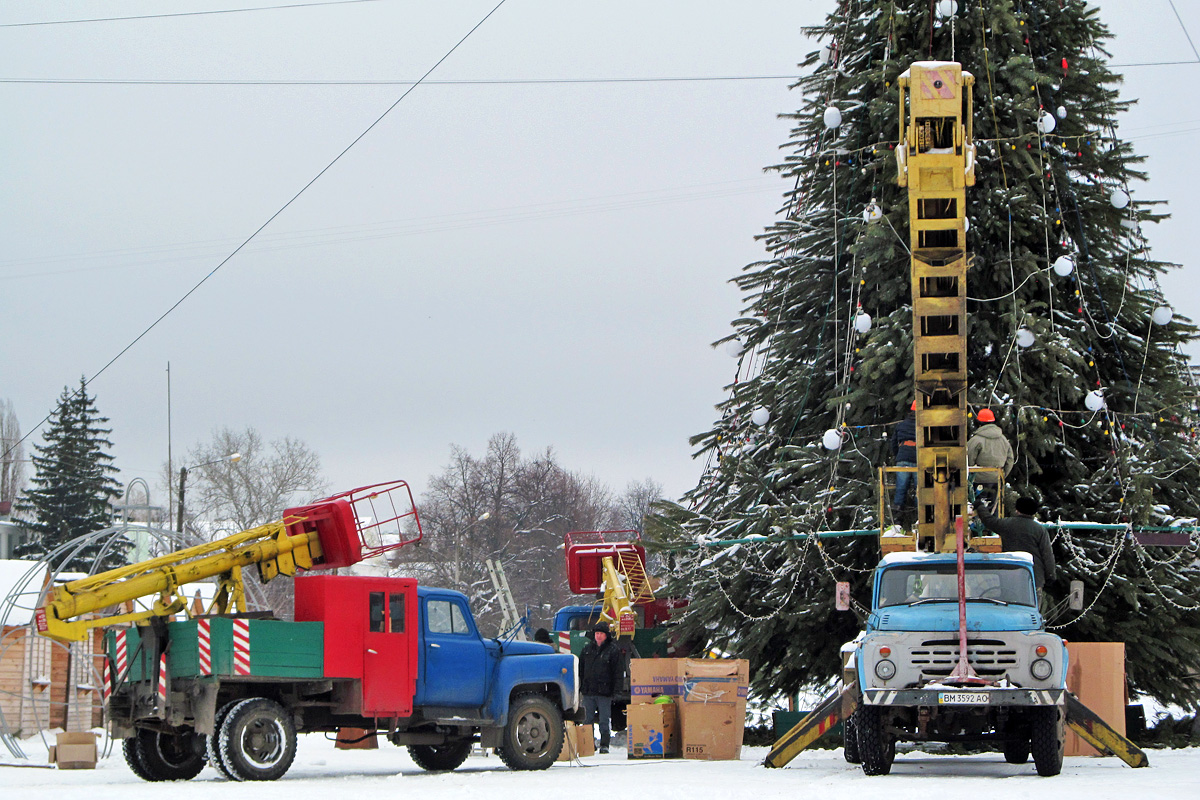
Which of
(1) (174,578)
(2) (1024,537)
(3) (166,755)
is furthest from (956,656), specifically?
(3) (166,755)

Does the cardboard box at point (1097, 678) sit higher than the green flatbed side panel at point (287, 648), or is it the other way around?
the green flatbed side panel at point (287, 648)

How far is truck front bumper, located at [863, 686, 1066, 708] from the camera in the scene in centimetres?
1164

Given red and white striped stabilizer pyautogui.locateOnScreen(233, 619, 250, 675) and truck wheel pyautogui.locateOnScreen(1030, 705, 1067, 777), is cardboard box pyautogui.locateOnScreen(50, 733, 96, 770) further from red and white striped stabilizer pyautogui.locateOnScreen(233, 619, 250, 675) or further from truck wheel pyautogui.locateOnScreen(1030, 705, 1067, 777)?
truck wheel pyautogui.locateOnScreen(1030, 705, 1067, 777)

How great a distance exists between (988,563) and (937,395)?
1840 mm

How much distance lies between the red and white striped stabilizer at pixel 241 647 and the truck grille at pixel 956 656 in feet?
20.5

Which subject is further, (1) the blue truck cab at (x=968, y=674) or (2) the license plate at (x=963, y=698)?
(1) the blue truck cab at (x=968, y=674)

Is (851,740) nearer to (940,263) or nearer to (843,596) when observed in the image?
(843,596)

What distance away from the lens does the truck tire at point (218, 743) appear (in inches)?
524

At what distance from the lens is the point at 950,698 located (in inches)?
462

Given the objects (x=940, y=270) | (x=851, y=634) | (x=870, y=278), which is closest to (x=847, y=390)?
(x=870, y=278)

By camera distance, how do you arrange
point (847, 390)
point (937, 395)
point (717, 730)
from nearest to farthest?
point (937, 395) → point (717, 730) → point (847, 390)

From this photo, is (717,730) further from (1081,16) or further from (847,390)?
(1081,16)

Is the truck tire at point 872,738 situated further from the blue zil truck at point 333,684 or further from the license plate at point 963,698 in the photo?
the blue zil truck at point 333,684

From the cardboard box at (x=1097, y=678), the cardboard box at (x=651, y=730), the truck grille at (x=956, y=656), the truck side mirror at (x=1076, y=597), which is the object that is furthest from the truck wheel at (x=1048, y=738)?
the cardboard box at (x=651, y=730)
